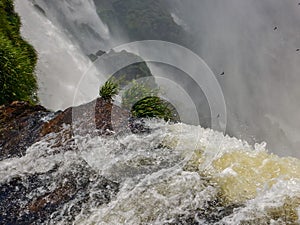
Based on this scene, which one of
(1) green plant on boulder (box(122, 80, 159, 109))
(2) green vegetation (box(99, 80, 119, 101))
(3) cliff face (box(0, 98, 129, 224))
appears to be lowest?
(3) cliff face (box(0, 98, 129, 224))

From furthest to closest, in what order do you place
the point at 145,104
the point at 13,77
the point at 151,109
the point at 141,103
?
the point at 13,77 < the point at 141,103 < the point at 145,104 < the point at 151,109

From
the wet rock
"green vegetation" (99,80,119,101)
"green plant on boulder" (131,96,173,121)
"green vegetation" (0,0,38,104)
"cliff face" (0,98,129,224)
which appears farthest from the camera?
"green vegetation" (0,0,38,104)

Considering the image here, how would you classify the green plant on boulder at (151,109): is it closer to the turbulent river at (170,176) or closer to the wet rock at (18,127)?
the turbulent river at (170,176)

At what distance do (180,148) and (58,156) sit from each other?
348 cm

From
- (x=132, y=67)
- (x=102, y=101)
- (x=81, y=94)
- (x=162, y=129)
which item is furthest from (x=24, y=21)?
(x=132, y=67)

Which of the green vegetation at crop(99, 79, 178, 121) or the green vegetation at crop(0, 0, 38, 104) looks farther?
the green vegetation at crop(0, 0, 38, 104)

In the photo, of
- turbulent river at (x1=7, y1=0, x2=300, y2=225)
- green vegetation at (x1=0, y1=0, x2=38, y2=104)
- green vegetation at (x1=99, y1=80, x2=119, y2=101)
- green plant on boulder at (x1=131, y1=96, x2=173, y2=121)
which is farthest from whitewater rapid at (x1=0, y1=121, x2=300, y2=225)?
green vegetation at (x1=0, y1=0, x2=38, y2=104)

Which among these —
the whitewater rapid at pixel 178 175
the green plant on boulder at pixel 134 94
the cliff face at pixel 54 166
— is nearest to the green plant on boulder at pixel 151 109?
the green plant on boulder at pixel 134 94

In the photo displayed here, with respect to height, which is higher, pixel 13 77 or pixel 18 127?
pixel 13 77

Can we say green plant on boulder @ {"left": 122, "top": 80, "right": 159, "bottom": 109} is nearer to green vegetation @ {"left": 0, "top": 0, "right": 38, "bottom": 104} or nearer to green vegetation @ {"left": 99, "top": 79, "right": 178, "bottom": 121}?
green vegetation @ {"left": 99, "top": 79, "right": 178, "bottom": 121}

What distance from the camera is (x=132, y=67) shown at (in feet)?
234

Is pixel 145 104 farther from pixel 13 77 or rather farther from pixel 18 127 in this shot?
pixel 13 77

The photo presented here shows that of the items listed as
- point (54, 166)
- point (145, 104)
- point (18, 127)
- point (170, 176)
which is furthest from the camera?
point (145, 104)

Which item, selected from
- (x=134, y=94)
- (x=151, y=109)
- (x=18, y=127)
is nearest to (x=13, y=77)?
(x=18, y=127)
